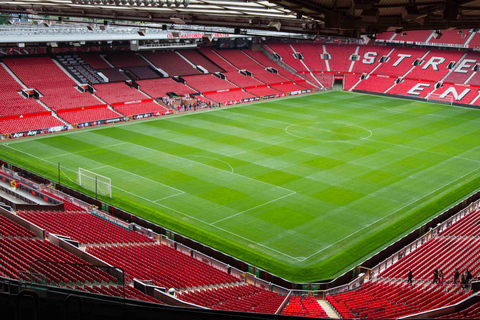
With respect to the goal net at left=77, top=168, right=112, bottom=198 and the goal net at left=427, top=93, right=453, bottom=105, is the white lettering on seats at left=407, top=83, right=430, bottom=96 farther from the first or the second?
the goal net at left=77, top=168, right=112, bottom=198

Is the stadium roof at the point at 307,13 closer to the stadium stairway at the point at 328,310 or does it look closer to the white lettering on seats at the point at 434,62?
the stadium stairway at the point at 328,310

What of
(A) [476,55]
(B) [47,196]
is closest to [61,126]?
(B) [47,196]

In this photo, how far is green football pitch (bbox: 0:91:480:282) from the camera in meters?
27.3

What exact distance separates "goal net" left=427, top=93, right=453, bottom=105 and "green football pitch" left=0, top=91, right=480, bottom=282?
868cm

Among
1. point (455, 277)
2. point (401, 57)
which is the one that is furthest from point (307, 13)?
point (401, 57)

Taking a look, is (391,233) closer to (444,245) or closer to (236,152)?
(444,245)

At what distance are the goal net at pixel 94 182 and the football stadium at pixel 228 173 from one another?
0.66 ft

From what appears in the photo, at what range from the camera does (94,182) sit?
3412cm

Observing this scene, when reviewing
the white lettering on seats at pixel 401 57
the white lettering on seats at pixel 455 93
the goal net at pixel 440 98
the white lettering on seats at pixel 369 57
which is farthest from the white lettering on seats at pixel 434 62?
the white lettering on seats at pixel 369 57

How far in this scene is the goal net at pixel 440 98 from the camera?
67.8 meters

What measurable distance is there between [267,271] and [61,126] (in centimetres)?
3290

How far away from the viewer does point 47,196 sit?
29.4 metres

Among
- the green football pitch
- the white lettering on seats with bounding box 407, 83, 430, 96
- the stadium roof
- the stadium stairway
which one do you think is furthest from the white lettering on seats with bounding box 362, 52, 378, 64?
the stadium stairway

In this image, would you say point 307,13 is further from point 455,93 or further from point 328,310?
point 455,93
